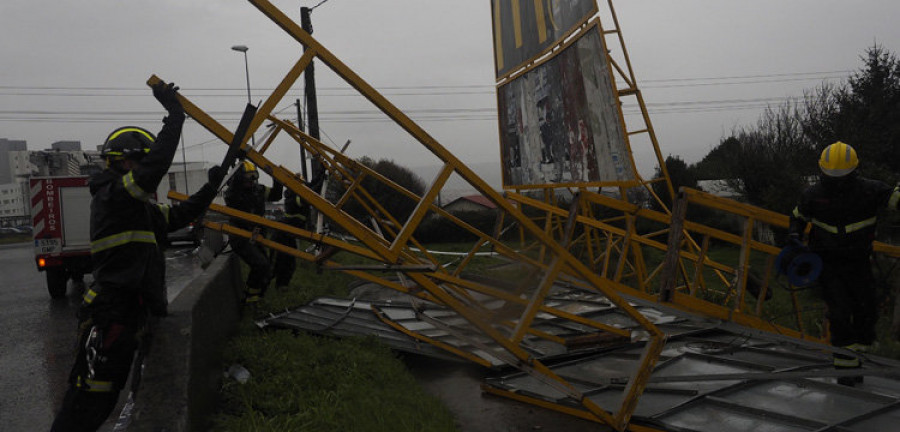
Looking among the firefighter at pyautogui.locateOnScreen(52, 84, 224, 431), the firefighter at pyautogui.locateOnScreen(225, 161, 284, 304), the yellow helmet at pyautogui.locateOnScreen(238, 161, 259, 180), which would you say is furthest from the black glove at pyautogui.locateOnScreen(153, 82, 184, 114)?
the yellow helmet at pyautogui.locateOnScreen(238, 161, 259, 180)

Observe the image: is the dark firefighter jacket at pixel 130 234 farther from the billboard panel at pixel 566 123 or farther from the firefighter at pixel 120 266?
the billboard panel at pixel 566 123

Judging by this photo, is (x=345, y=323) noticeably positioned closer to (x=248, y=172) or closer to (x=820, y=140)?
(x=248, y=172)

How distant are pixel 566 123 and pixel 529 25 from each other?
188 centimetres

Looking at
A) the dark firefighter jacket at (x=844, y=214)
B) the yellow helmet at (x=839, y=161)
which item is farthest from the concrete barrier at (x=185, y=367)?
the yellow helmet at (x=839, y=161)

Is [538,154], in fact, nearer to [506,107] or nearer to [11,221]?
[506,107]

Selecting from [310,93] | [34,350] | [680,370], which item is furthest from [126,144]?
[310,93]

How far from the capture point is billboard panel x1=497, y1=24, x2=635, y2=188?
707 cm

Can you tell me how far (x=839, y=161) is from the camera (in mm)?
4457

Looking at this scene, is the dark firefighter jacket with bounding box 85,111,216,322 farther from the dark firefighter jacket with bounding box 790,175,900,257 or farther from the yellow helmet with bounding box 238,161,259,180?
the dark firefighter jacket with bounding box 790,175,900,257

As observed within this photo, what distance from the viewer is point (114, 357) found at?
3070mm

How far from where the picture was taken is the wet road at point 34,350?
4574mm

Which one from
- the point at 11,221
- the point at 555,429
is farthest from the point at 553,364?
the point at 11,221

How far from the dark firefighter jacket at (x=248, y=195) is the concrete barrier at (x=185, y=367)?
237 centimetres

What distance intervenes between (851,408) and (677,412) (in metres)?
1.00
